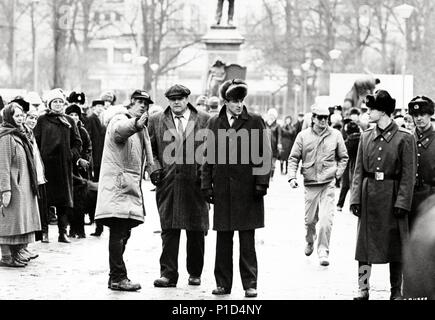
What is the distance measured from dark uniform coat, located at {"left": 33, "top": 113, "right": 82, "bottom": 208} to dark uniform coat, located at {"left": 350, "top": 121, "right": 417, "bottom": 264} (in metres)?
5.73

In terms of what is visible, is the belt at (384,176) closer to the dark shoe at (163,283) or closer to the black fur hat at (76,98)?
the dark shoe at (163,283)

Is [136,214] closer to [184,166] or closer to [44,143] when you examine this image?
[184,166]

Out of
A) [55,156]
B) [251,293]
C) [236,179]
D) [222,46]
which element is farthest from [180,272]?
[222,46]

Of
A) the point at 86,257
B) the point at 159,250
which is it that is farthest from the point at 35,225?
the point at 159,250

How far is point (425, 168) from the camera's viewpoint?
1129 cm

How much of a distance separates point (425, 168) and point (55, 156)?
6.09 m

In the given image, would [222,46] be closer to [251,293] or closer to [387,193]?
[251,293]

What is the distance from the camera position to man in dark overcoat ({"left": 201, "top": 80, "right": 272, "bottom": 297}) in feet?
36.7

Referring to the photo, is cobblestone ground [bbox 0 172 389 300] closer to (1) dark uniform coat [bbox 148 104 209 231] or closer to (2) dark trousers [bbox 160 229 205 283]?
(2) dark trousers [bbox 160 229 205 283]

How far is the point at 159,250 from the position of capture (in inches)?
585

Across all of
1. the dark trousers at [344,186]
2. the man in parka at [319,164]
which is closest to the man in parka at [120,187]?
the man in parka at [319,164]

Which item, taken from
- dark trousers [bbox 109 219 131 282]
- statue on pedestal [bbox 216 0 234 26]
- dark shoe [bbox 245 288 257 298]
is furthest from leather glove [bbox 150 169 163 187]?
statue on pedestal [bbox 216 0 234 26]
